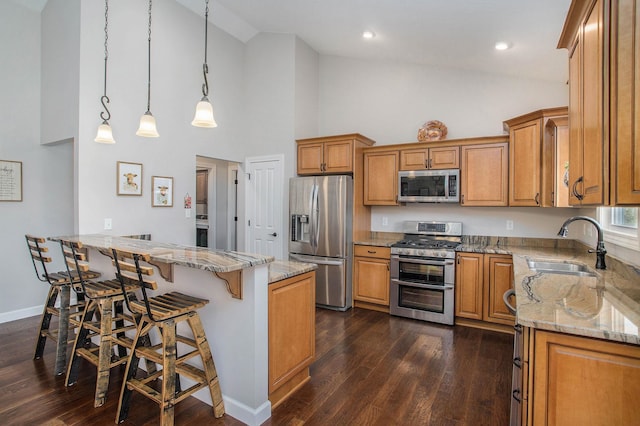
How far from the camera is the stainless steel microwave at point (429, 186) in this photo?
3918mm

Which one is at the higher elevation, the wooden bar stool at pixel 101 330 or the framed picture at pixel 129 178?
the framed picture at pixel 129 178

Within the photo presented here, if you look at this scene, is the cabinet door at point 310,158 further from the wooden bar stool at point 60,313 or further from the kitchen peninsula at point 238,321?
the wooden bar stool at point 60,313

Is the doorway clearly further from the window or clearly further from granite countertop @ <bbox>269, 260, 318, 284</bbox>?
the window

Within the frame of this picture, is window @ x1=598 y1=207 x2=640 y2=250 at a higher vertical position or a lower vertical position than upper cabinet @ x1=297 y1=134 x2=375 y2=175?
lower

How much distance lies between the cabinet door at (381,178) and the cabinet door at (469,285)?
113 cm

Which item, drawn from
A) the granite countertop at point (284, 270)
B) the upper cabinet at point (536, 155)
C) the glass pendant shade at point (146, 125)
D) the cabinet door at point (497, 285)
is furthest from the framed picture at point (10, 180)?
the upper cabinet at point (536, 155)

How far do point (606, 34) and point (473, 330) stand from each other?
122 inches

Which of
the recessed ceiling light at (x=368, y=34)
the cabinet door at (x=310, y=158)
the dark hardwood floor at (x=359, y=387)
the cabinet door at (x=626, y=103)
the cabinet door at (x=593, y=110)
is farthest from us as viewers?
the cabinet door at (x=310, y=158)

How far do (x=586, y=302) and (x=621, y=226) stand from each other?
1.29 metres

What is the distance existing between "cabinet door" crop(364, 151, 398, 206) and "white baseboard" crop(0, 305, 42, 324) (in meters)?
4.28

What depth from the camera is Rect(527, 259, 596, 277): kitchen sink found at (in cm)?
244

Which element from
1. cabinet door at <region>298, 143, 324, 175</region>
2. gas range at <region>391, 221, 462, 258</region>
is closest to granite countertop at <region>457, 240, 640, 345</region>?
gas range at <region>391, 221, 462, 258</region>

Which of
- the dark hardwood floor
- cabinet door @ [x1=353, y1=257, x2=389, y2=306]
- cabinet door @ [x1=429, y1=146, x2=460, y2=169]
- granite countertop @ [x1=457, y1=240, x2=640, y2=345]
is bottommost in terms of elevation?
the dark hardwood floor

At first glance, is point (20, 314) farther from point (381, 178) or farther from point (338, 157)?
point (381, 178)
